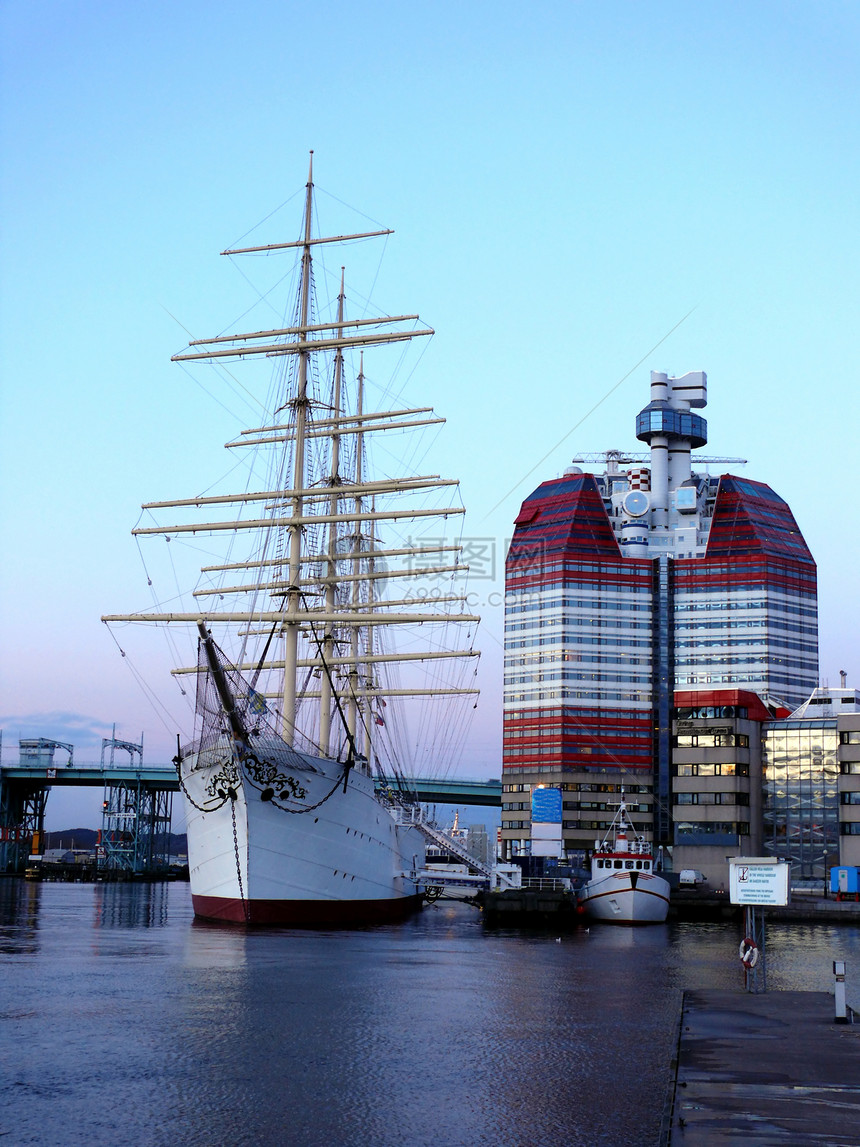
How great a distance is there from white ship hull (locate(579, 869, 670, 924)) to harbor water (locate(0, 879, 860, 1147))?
2694cm

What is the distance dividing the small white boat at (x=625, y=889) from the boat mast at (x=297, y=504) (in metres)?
29.4

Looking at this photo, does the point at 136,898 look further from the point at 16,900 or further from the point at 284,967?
the point at 284,967

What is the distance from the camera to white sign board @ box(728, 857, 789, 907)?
37.4 metres

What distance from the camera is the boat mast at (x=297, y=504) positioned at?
73562 mm

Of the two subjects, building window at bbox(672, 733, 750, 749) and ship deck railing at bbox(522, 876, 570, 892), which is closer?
ship deck railing at bbox(522, 876, 570, 892)

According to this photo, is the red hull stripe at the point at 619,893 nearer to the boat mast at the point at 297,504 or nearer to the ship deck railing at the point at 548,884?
the ship deck railing at the point at 548,884

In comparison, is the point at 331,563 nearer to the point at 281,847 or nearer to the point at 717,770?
the point at 281,847

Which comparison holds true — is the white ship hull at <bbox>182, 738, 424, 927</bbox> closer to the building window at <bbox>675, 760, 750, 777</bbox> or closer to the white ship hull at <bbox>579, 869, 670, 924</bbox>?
the white ship hull at <bbox>579, 869, 670, 924</bbox>

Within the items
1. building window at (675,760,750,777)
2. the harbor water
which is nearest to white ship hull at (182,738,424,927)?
the harbor water

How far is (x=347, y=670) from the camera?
103 m

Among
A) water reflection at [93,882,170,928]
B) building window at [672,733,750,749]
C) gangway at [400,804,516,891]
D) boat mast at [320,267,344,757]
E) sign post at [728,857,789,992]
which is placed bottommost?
water reflection at [93,882,170,928]

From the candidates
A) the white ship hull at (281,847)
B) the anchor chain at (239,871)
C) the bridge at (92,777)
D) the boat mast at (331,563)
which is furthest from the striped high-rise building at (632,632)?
the anchor chain at (239,871)

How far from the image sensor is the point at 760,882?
37875 millimetres

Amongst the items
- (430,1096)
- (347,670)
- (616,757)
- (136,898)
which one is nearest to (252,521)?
(347,670)
